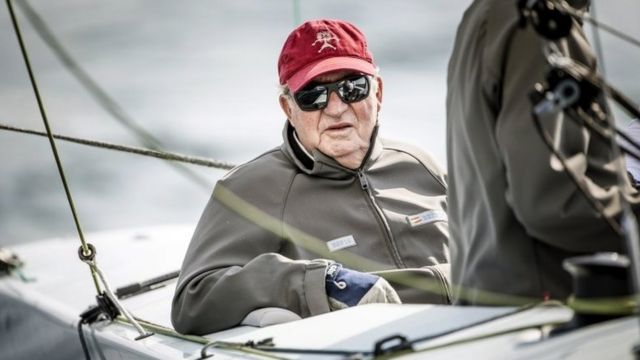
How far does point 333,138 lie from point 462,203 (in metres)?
1.22

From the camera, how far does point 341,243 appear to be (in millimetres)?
3322

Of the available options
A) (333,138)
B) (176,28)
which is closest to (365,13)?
(176,28)

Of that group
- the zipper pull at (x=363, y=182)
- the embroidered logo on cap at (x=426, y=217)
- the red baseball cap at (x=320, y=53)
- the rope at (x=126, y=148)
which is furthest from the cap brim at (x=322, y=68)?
the rope at (x=126, y=148)

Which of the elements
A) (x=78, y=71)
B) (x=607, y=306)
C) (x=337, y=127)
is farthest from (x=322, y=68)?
(x=607, y=306)

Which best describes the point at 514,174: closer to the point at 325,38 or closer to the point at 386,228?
the point at 386,228

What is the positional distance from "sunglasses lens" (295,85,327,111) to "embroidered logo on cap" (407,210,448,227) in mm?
449

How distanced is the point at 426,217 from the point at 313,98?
505 millimetres

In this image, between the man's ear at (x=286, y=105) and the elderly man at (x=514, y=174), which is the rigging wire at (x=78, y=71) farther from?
the elderly man at (x=514, y=174)

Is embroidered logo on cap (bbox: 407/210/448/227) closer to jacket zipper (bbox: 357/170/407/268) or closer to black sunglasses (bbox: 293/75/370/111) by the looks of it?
jacket zipper (bbox: 357/170/407/268)

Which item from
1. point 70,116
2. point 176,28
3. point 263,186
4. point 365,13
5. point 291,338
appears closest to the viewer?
point 291,338

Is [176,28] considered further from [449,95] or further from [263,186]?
[449,95]

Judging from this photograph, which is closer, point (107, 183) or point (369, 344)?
point (369, 344)

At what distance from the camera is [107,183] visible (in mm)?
12070

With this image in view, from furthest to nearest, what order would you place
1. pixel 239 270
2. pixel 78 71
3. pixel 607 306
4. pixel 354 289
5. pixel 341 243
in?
pixel 78 71 → pixel 341 243 → pixel 239 270 → pixel 354 289 → pixel 607 306
